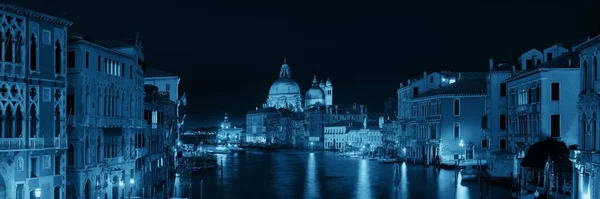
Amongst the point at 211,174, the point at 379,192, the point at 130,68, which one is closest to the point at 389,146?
the point at 211,174

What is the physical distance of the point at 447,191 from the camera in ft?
115

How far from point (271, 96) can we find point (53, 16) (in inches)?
5572

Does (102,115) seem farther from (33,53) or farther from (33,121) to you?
(33,53)

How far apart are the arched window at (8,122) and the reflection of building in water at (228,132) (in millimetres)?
166506

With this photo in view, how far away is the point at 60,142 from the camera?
22.7 metres

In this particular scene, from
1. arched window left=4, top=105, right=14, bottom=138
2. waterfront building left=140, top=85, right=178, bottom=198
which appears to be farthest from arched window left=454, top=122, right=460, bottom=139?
arched window left=4, top=105, right=14, bottom=138

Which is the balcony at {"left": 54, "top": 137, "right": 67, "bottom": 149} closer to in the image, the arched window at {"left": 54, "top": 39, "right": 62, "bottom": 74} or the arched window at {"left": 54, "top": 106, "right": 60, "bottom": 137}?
the arched window at {"left": 54, "top": 106, "right": 60, "bottom": 137}

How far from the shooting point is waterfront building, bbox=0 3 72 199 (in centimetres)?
2058

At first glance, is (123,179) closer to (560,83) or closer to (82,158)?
(82,158)

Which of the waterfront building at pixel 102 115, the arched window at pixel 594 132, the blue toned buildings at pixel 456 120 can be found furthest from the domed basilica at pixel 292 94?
the arched window at pixel 594 132

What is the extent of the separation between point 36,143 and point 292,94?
137467 mm

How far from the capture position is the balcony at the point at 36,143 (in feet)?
70.0

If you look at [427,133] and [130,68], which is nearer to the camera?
[130,68]

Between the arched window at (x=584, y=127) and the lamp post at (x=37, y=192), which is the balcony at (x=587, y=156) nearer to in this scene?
the arched window at (x=584, y=127)
